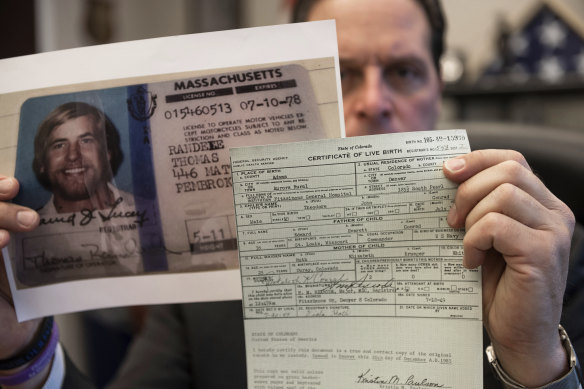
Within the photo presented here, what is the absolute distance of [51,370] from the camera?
63 cm

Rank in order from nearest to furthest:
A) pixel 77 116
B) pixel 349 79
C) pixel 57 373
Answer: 1. pixel 77 116
2. pixel 57 373
3. pixel 349 79

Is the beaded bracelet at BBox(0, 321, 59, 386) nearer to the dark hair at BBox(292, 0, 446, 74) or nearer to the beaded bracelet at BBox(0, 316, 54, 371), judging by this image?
the beaded bracelet at BBox(0, 316, 54, 371)

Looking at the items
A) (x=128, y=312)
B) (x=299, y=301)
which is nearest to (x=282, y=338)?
(x=299, y=301)

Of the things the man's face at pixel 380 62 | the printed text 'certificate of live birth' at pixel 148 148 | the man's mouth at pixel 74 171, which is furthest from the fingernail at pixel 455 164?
the man's mouth at pixel 74 171

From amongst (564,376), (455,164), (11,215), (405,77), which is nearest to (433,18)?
(405,77)

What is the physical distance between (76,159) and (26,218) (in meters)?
0.08

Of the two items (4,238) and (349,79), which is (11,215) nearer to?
(4,238)

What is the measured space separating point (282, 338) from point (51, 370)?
36 cm

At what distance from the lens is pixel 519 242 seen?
433mm

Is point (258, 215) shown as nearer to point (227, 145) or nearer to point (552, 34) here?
point (227, 145)

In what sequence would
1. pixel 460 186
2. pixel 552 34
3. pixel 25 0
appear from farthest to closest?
pixel 552 34
pixel 25 0
pixel 460 186

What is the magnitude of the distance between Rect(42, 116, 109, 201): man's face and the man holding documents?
1.8 inches

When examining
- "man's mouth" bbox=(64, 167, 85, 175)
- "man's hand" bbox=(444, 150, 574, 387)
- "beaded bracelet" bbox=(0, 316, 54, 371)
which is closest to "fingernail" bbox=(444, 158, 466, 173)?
"man's hand" bbox=(444, 150, 574, 387)

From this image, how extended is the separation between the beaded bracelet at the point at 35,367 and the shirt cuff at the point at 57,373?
12 millimetres
